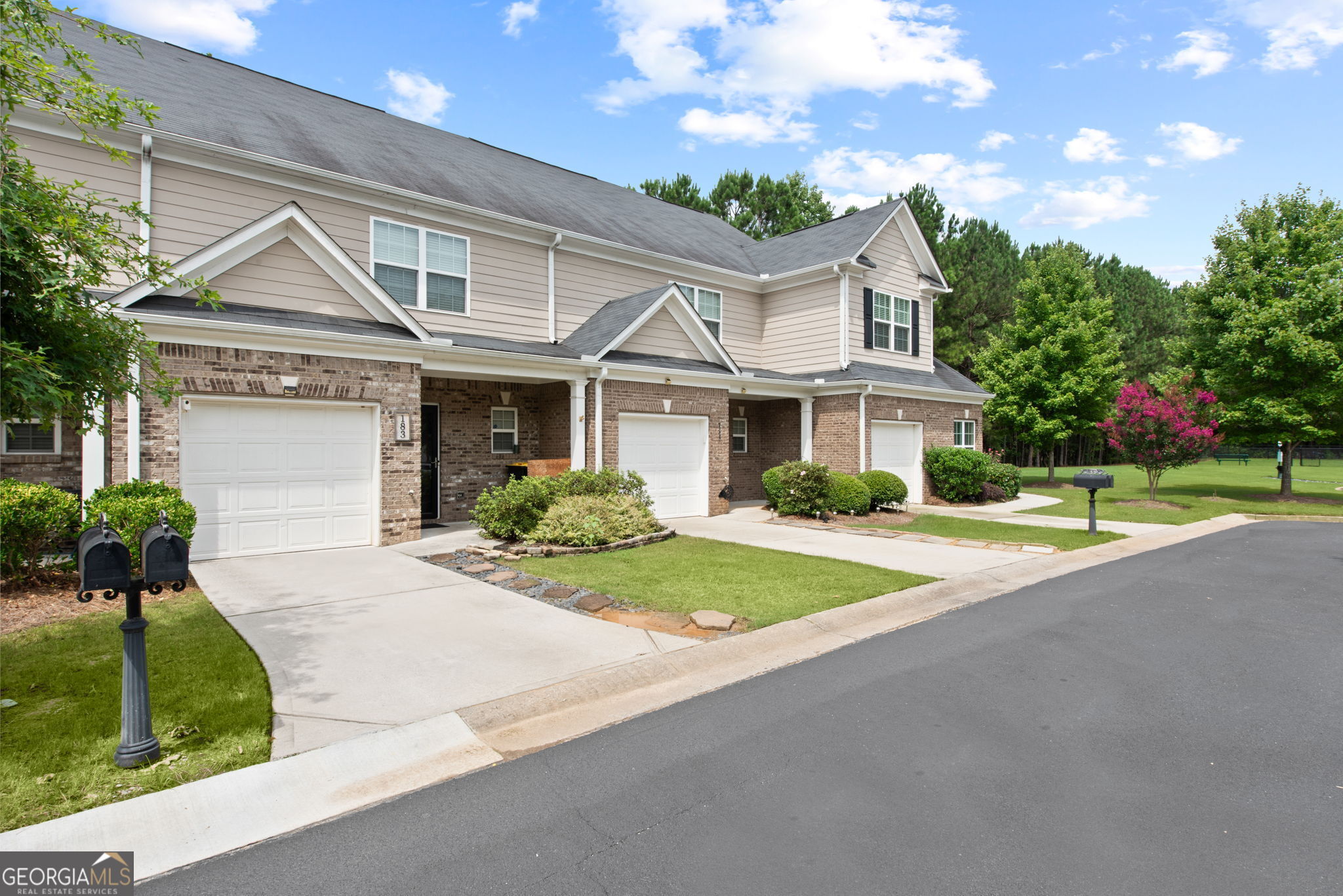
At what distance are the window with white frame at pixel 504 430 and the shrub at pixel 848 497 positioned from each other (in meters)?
7.20

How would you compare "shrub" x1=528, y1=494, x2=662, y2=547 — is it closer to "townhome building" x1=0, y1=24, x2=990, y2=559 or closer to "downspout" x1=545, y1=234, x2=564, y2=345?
"townhome building" x1=0, y1=24, x2=990, y2=559

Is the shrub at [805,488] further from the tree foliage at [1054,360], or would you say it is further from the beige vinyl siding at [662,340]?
the tree foliage at [1054,360]

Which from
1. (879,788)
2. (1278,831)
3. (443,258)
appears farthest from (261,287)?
(1278,831)

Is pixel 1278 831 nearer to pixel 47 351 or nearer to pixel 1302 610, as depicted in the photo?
pixel 1302 610

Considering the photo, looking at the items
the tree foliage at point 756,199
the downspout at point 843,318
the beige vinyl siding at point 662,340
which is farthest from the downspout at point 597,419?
the tree foliage at point 756,199

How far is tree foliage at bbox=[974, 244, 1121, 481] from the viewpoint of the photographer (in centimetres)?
2467

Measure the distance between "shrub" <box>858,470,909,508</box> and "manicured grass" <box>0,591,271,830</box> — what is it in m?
13.2

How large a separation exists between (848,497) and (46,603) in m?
13.5

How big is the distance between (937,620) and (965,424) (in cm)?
1623

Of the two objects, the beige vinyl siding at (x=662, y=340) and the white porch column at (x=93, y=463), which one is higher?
the beige vinyl siding at (x=662, y=340)

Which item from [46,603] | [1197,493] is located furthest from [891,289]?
[46,603]

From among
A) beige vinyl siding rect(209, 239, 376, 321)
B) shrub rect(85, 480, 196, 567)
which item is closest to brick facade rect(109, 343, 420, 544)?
shrub rect(85, 480, 196, 567)

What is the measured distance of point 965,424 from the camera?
2181 centimetres

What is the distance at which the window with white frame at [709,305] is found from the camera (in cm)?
1889
